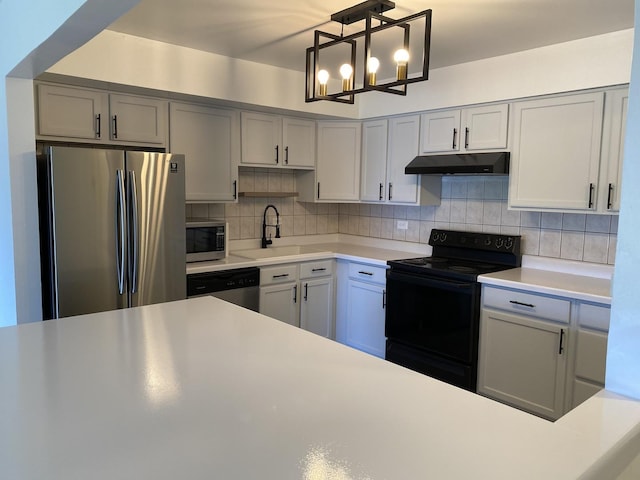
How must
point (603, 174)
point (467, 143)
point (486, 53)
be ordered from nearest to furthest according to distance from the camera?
point (603, 174) → point (486, 53) → point (467, 143)

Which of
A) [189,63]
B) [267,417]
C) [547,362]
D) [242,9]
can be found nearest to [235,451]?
[267,417]

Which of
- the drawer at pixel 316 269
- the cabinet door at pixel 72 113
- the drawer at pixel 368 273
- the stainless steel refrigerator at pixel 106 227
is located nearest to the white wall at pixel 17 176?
the stainless steel refrigerator at pixel 106 227

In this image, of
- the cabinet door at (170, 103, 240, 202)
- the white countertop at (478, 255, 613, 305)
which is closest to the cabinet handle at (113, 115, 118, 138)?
the cabinet door at (170, 103, 240, 202)

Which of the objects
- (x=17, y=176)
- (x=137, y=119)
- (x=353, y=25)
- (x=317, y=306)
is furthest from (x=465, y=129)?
(x=17, y=176)

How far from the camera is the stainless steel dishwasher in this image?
10.5ft

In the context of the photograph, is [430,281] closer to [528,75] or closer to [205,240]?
[528,75]

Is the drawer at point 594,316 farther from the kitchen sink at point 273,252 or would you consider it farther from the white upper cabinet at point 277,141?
the white upper cabinet at point 277,141

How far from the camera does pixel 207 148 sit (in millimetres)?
3459

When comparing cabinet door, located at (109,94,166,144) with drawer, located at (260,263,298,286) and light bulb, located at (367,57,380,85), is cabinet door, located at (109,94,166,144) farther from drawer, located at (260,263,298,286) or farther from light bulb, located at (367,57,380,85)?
light bulb, located at (367,57,380,85)

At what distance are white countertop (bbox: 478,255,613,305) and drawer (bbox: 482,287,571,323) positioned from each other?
1.7 inches

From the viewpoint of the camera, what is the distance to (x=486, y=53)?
3154 millimetres

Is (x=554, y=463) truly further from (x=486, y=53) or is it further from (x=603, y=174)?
(x=486, y=53)

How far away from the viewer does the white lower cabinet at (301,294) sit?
3.63 metres

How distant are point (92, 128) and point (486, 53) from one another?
2585mm
